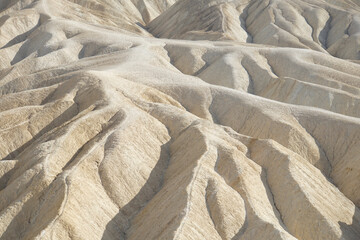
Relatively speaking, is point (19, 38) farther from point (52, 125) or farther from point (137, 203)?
point (137, 203)

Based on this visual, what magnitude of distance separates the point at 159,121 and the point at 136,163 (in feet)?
18.0

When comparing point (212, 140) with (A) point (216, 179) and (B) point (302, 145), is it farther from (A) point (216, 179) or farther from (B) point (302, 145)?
(B) point (302, 145)

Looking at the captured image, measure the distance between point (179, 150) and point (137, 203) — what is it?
4990 mm

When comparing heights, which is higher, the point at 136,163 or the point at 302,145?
the point at 136,163

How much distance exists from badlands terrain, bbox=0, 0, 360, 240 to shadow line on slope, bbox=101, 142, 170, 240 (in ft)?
0.24

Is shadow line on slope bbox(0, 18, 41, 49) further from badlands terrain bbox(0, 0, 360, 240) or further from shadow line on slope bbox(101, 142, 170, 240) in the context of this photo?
shadow line on slope bbox(101, 142, 170, 240)

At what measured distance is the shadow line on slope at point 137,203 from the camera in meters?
22.5

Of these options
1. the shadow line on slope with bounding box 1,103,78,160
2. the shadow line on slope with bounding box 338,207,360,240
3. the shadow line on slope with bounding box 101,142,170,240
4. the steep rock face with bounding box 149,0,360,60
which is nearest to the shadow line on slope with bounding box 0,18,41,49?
the steep rock face with bounding box 149,0,360,60

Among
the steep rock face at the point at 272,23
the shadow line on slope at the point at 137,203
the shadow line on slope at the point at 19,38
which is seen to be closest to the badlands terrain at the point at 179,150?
the shadow line on slope at the point at 137,203

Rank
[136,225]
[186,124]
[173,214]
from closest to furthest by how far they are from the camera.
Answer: [173,214], [136,225], [186,124]

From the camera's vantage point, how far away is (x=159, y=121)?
31.1 meters

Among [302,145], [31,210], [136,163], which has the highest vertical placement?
[31,210]

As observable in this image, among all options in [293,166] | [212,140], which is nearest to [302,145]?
[293,166]

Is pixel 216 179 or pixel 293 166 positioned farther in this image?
pixel 293 166
